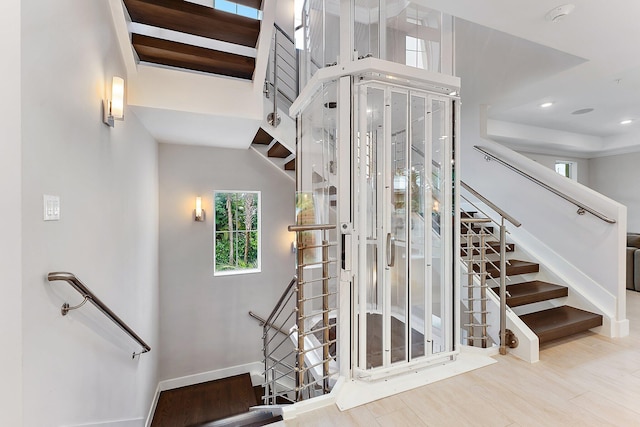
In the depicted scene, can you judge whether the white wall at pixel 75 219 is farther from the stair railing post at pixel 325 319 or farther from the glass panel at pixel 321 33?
the glass panel at pixel 321 33

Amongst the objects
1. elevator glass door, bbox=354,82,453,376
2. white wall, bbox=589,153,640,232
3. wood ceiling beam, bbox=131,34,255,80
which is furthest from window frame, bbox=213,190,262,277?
white wall, bbox=589,153,640,232

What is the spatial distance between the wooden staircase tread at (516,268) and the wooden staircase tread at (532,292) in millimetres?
131

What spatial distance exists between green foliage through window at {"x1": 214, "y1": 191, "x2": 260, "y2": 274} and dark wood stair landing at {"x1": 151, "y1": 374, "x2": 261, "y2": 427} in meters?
1.64

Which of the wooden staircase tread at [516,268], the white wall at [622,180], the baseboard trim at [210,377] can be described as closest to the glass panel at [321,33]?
the wooden staircase tread at [516,268]

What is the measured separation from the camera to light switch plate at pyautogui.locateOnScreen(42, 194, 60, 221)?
1260mm

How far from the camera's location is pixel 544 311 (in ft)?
9.45

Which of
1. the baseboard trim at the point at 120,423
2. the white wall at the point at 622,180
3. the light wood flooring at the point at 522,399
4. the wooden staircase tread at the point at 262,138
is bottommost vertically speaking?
the baseboard trim at the point at 120,423

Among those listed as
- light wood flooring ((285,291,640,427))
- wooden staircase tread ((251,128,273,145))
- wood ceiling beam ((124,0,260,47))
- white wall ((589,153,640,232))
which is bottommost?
light wood flooring ((285,291,640,427))

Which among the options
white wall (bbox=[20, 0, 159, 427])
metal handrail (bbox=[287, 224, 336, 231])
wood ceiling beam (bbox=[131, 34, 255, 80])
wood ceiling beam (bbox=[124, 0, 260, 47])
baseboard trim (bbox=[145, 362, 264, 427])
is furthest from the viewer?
baseboard trim (bbox=[145, 362, 264, 427])

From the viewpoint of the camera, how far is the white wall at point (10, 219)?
1.04 m

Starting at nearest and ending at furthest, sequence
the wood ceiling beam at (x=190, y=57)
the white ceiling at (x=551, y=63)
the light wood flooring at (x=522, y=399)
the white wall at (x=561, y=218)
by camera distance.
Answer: the light wood flooring at (x=522, y=399) → the white ceiling at (x=551, y=63) → the wood ceiling beam at (x=190, y=57) → the white wall at (x=561, y=218)

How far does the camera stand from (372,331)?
212 cm

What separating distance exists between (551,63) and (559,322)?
2553mm

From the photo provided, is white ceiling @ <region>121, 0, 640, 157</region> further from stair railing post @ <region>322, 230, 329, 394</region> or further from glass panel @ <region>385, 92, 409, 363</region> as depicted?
stair railing post @ <region>322, 230, 329, 394</region>
